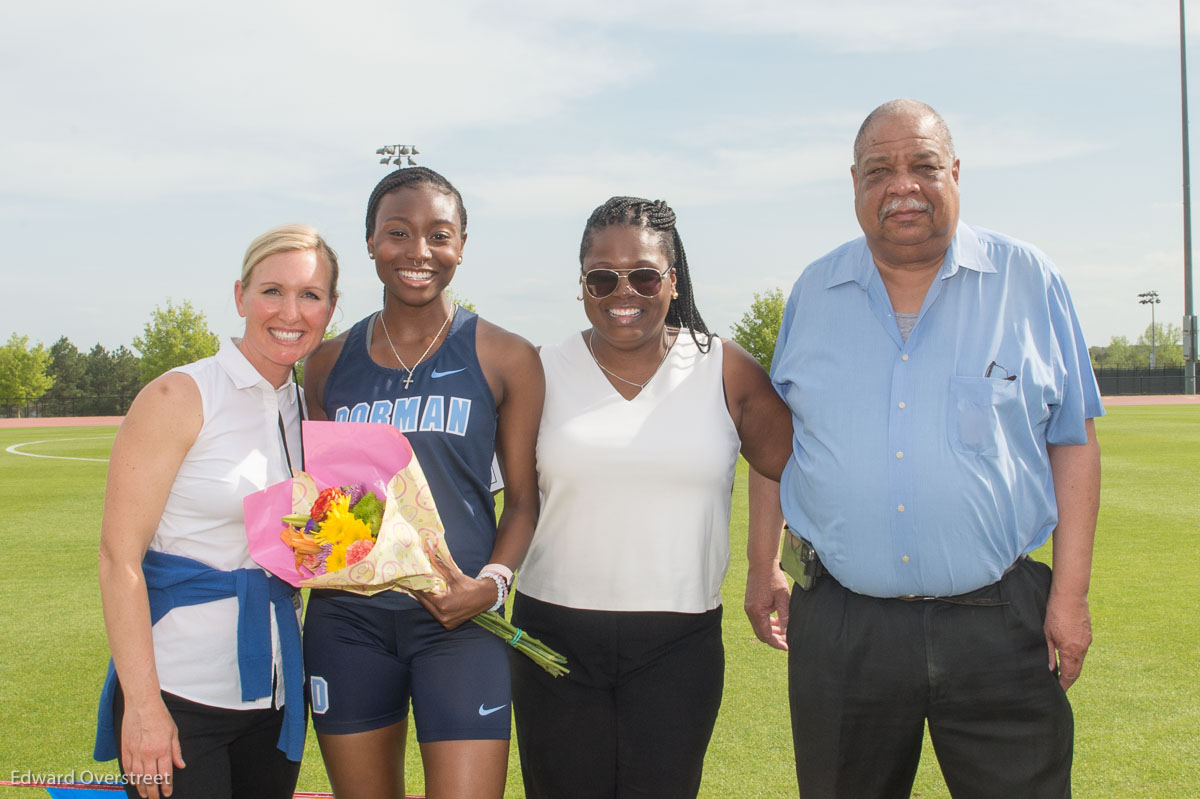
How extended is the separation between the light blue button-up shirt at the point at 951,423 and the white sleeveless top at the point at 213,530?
1.74 metres

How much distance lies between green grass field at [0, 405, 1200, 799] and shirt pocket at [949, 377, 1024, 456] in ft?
6.51

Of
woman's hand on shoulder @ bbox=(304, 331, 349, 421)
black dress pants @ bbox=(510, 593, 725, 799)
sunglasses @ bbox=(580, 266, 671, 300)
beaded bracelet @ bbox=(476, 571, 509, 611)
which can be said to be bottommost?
black dress pants @ bbox=(510, 593, 725, 799)

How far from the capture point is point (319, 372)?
3209 millimetres

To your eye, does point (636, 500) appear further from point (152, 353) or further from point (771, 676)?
point (152, 353)

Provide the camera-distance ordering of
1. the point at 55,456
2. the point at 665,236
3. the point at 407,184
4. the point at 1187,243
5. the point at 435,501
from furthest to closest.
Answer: the point at 1187,243
the point at 55,456
the point at 665,236
the point at 407,184
the point at 435,501

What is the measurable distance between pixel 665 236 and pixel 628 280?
291 mm

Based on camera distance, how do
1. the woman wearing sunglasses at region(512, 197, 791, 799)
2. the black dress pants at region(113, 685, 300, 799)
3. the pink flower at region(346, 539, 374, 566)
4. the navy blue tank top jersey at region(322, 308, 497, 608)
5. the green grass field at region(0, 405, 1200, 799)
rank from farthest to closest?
the green grass field at region(0, 405, 1200, 799), the woman wearing sunglasses at region(512, 197, 791, 799), the navy blue tank top jersey at region(322, 308, 497, 608), the black dress pants at region(113, 685, 300, 799), the pink flower at region(346, 539, 374, 566)

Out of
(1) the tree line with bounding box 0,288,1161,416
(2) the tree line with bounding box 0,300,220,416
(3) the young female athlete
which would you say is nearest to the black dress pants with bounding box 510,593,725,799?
(3) the young female athlete

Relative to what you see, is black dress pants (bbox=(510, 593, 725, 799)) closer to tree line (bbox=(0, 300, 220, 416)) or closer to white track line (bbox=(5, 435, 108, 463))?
white track line (bbox=(5, 435, 108, 463))

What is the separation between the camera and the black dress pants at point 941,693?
2.88 m

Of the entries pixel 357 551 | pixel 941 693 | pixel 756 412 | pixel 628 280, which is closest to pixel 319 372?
pixel 357 551

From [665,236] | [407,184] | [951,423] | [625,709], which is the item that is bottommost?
[625,709]

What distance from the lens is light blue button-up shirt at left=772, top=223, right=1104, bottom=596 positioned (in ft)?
9.32

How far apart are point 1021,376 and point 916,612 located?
2.58ft
